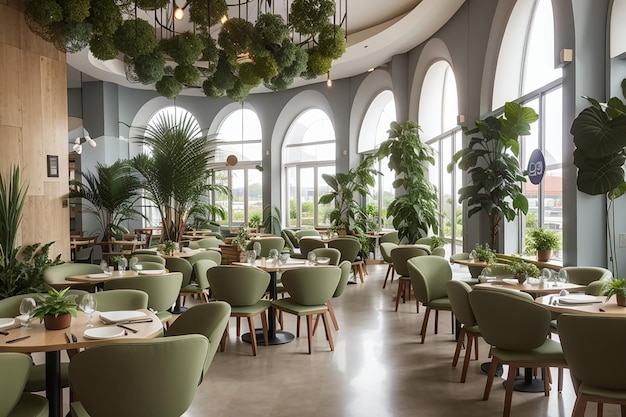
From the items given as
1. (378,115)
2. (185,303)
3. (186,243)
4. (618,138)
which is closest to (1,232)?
(185,303)

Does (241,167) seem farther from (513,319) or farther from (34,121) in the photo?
(513,319)

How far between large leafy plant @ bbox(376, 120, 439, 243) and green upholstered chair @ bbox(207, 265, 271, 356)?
4451mm

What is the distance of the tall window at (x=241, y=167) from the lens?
619 inches

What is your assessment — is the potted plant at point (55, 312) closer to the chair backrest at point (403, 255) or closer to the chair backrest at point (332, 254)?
the chair backrest at point (332, 254)

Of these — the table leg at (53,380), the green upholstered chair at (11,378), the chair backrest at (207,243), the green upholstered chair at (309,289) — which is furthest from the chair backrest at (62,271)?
the green upholstered chair at (11,378)

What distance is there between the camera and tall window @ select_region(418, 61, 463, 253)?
10.0m

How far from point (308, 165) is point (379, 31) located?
5.26 m

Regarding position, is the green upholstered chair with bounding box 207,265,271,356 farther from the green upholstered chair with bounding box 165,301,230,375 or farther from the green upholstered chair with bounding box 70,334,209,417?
the green upholstered chair with bounding box 70,334,209,417

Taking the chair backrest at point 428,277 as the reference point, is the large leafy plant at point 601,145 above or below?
above

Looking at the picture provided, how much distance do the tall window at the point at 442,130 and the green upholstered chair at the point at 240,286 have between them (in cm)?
548

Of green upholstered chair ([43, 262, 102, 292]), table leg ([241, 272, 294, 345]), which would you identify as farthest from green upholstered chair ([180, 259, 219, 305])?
green upholstered chair ([43, 262, 102, 292])

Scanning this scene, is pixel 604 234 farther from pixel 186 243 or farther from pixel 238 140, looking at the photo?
pixel 238 140

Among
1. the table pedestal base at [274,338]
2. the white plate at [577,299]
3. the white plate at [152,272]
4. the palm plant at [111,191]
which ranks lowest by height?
the table pedestal base at [274,338]

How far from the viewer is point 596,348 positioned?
2.89m
